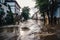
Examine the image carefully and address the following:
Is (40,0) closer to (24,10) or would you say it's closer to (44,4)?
(44,4)

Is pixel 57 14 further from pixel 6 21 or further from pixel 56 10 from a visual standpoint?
pixel 6 21

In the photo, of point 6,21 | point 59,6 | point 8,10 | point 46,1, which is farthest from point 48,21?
point 8,10

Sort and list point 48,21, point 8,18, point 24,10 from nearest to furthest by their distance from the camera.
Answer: point 48,21
point 8,18
point 24,10

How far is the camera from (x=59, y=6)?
2956 cm

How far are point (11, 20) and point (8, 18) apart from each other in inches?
67.1

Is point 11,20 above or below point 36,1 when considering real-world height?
below

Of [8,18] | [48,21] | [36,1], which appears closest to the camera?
[48,21]

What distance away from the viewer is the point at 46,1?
2727cm

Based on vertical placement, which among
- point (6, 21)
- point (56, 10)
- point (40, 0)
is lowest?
point (6, 21)

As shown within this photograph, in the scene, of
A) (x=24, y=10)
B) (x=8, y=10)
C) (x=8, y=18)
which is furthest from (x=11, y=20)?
(x=24, y=10)

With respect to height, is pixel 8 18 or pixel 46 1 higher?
pixel 46 1

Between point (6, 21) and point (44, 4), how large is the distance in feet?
34.5

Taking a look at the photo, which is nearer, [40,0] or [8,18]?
[40,0]

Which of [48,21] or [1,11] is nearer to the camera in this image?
[48,21]
